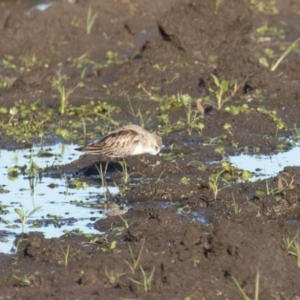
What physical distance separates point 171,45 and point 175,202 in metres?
6.20

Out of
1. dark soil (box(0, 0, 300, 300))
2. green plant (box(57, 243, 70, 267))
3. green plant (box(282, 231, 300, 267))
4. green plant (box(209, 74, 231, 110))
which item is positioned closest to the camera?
dark soil (box(0, 0, 300, 300))

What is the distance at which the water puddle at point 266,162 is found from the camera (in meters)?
10.8

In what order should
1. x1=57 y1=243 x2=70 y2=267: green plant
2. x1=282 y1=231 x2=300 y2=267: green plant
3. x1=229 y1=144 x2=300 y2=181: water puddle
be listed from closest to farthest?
x1=282 y1=231 x2=300 y2=267: green plant, x1=57 y1=243 x2=70 y2=267: green plant, x1=229 y1=144 x2=300 y2=181: water puddle

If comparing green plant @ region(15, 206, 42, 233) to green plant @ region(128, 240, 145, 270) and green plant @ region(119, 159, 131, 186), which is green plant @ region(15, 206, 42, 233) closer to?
green plant @ region(128, 240, 145, 270)

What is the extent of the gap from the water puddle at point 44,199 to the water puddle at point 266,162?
56.1 inches

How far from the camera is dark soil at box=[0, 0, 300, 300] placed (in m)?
7.11

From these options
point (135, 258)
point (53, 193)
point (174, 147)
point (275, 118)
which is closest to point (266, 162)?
point (174, 147)

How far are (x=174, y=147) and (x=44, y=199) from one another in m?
2.30

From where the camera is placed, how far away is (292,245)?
7520 mm

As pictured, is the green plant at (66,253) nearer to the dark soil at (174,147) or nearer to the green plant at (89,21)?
the dark soil at (174,147)

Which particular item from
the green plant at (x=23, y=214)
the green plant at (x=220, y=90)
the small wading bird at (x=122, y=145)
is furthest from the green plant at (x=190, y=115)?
the green plant at (x=23, y=214)

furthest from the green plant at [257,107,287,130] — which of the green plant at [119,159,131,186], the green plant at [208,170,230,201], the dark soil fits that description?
the green plant at [208,170,230,201]

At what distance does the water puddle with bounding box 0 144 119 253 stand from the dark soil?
31cm

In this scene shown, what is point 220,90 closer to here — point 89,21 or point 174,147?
point 174,147
